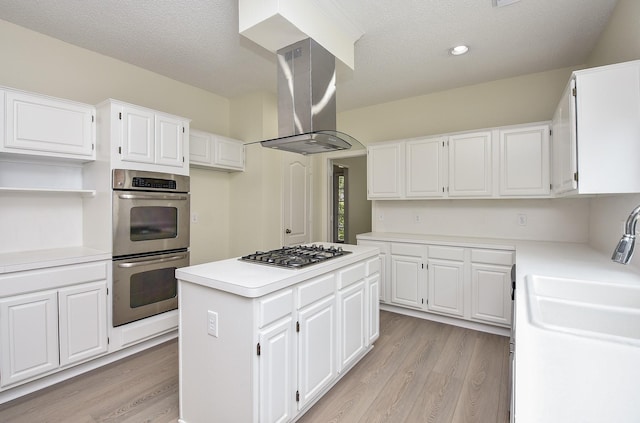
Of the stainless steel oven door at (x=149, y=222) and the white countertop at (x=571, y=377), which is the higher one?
the stainless steel oven door at (x=149, y=222)

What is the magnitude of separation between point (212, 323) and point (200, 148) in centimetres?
239

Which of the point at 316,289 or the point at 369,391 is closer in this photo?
the point at 316,289

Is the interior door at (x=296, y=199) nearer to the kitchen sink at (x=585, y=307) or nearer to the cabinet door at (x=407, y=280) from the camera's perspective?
the cabinet door at (x=407, y=280)

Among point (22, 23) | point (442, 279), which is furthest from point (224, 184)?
point (442, 279)

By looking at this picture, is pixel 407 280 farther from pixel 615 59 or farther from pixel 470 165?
pixel 615 59

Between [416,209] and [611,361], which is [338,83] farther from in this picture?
[611,361]

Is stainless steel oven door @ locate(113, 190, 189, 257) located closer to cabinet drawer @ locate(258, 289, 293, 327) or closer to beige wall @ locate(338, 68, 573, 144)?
cabinet drawer @ locate(258, 289, 293, 327)

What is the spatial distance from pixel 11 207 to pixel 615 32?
189 inches

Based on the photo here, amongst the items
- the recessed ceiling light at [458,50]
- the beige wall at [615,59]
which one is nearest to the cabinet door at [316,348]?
the beige wall at [615,59]

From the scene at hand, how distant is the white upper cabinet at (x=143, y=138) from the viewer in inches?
99.4

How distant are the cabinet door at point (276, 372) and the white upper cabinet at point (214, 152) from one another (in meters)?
2.44

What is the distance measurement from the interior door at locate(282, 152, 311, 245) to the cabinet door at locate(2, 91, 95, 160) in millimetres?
2163

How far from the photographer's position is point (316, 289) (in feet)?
6.22

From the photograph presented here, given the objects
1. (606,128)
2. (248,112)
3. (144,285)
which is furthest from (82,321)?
(606,128)
